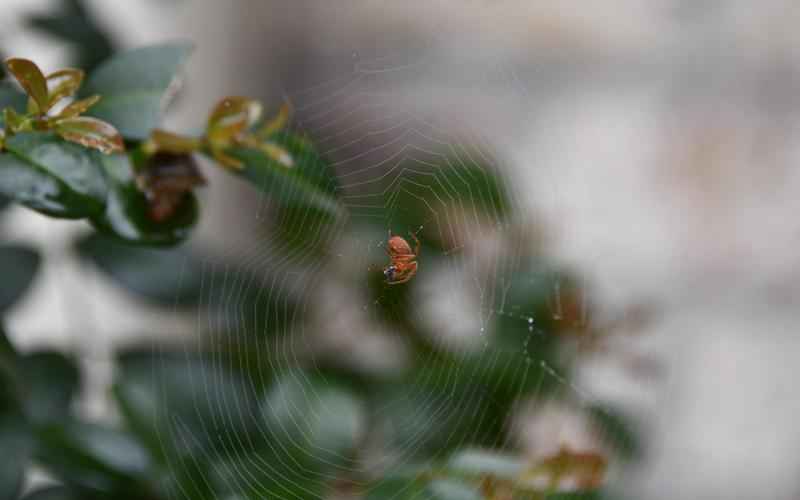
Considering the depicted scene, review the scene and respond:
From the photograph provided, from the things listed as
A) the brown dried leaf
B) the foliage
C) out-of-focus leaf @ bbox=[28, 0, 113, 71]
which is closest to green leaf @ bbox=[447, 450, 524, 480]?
the foliage

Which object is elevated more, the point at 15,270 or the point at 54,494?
the point at 15,270

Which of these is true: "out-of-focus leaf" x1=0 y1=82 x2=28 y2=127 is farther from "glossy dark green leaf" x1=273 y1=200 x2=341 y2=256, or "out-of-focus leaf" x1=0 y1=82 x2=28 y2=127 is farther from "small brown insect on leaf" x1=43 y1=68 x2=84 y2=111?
"glossy dark green leaf" x1=273 y1=200 x2=341 y2=256

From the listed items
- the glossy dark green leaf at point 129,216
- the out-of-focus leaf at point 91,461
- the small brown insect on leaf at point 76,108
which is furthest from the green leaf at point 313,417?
the small brown insect on leaf at point 76,108

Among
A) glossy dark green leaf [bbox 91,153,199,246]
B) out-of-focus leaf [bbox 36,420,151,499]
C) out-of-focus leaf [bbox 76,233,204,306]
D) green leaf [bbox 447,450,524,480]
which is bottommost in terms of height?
out-of-focus leaf [bbox 36,420,151,499]

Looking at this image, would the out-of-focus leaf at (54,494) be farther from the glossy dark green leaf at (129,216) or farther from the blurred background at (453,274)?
the glossy dark green leaf at (129,216)

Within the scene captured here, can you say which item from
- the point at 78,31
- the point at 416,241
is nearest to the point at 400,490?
the point at 416,241

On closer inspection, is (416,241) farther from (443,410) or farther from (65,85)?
(65,85)

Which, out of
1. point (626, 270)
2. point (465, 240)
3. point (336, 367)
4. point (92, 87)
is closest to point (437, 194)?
point (465, 240)
